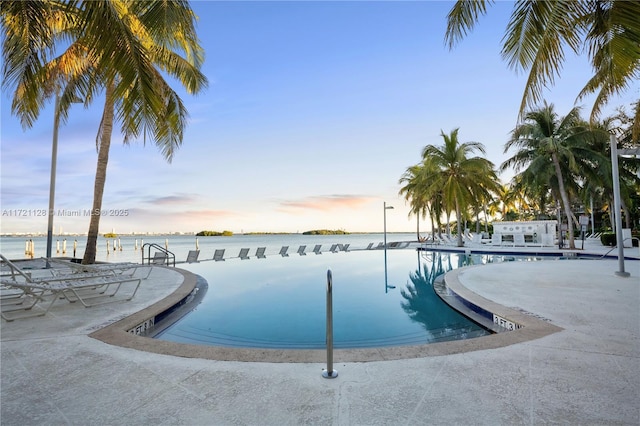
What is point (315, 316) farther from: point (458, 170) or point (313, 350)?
point (458, 170)

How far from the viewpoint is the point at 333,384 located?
8.02 feet

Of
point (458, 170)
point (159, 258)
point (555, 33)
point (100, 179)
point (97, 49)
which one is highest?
point (458, 170)

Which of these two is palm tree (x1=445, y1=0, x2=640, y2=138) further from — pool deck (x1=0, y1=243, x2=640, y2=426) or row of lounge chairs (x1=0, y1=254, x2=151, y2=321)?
row of lounge chairs (x1=0, y1=254, x2=151, y2=321)

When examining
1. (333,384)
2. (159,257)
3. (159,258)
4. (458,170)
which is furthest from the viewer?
(458,170)

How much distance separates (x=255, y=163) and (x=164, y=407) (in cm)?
2171

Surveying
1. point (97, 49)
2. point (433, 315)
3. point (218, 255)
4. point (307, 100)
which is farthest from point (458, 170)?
point (97, 49)

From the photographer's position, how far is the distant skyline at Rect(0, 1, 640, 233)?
873cm

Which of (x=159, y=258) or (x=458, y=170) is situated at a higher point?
(x=458, y=170)

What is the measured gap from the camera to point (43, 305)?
16.6ft

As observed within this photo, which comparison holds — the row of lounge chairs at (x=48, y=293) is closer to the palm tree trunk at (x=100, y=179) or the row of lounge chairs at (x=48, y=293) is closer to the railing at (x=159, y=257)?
the palm tree trunk at (x=100, y=179)

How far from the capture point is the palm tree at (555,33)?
3.88 m

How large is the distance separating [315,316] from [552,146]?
56.9ft

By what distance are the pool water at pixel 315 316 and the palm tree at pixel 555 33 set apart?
373 cm

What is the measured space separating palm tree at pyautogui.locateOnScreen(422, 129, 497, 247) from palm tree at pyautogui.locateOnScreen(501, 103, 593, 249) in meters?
2.34
